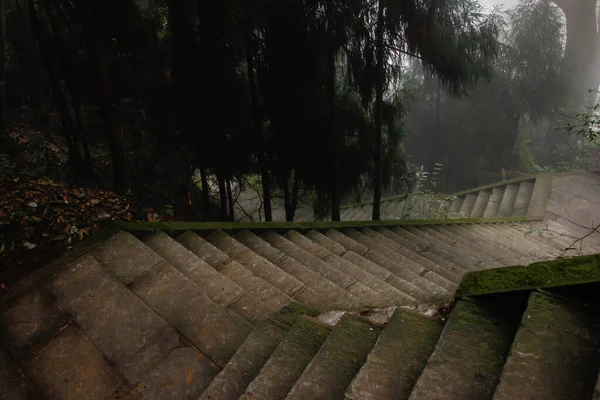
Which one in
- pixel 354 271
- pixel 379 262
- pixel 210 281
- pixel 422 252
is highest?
pixel 210 281

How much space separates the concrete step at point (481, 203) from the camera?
1203cm

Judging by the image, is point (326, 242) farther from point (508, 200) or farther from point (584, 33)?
point (584, 33)

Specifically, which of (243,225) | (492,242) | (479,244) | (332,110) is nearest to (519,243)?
(492,242)

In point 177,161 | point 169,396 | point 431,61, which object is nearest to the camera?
point 169,396

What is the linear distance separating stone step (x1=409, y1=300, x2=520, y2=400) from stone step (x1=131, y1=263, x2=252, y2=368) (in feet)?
3.01

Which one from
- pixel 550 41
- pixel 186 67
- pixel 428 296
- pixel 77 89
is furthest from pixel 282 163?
pixel 550 41

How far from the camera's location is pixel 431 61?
5750mm

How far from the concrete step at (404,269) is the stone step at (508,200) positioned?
856 cm

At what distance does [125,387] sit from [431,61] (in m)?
5.98

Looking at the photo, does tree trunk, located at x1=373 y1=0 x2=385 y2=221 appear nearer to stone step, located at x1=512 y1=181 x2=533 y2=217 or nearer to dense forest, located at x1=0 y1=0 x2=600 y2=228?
dense forest, located at x1=0 y1=0 x2=600 y2=228

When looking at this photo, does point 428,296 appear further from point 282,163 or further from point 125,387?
point 282,163

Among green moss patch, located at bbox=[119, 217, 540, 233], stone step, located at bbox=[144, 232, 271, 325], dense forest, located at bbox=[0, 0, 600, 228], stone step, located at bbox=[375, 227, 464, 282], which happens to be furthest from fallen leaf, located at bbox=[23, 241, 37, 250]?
stone step, located at bbox=[375, 227, 464, 282]

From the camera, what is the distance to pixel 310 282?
283 cm

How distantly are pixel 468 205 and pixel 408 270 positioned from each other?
1055 centimetres
